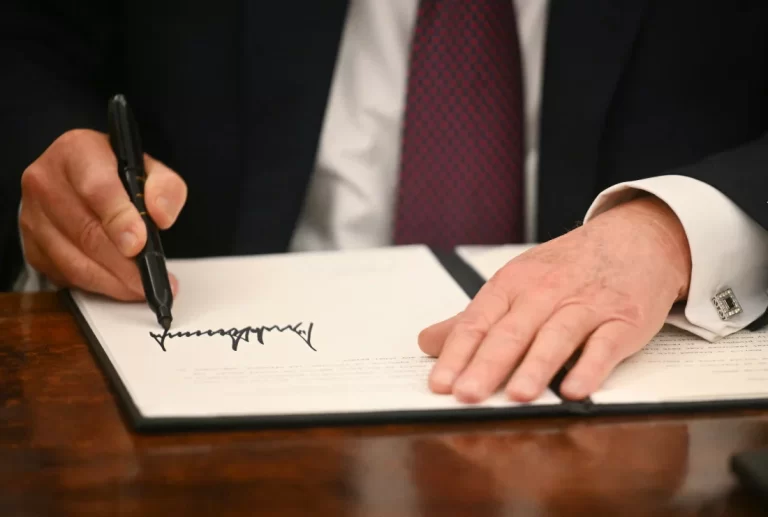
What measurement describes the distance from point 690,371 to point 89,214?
1.77 feet

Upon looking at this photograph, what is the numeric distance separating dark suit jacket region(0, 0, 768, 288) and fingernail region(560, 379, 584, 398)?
0.42 m

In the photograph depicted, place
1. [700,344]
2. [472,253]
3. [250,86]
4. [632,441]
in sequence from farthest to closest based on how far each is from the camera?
[250,86] < [472,253] < [700,344] < [632,441]

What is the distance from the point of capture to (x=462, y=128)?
0.92 metres

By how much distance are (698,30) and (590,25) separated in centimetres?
14

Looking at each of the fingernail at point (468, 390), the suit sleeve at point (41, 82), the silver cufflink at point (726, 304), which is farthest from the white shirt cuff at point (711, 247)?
the suit sleeve at point (41, 82)

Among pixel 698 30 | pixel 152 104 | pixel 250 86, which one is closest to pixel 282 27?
pixel 250 86

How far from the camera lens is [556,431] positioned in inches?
17.6

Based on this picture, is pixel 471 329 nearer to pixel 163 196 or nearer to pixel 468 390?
pixel 468 390

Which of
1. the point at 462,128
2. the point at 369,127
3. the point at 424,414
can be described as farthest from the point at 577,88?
the point at 424,414

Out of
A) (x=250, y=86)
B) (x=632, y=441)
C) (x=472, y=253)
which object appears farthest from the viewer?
(x=250, y=86)

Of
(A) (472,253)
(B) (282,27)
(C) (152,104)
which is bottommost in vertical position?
(A) (472,253)

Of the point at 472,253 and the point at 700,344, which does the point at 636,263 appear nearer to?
the point at 700,344

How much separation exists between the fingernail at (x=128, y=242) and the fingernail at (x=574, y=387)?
0.37m

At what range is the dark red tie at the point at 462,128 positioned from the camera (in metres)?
0.90
